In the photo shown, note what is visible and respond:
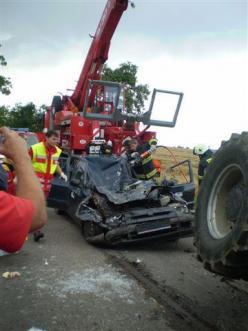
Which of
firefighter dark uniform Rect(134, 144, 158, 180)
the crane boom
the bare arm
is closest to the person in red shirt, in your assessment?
the bare arm

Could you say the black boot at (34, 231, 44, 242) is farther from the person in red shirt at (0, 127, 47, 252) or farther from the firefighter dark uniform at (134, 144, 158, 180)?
the person in red shirt at (0, 127, 47, 252)

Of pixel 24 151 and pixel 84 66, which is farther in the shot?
pixel 84 66

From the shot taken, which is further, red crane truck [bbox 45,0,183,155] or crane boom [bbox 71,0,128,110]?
crane boom [bbox 71,0,128,110]

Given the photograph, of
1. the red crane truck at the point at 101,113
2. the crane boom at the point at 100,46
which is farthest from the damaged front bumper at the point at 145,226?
the crane boom at the point at 100,46

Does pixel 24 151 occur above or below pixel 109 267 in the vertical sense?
above

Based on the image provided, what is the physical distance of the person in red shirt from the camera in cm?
158

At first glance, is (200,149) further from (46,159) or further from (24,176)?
(24,176)

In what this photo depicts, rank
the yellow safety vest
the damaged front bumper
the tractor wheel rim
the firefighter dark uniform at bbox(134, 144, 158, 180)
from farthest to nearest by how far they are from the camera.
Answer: the firefighter dark uniform at bbox(134, 144, 158, 180), the yellow safety vest, the damaged front bumper, the tractor wheel rim

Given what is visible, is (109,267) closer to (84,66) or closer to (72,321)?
(72,321)

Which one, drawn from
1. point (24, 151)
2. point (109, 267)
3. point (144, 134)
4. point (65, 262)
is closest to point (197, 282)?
point (109, 267)

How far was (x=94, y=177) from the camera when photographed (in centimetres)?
722

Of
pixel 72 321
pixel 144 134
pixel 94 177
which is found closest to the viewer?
pixel 72 321

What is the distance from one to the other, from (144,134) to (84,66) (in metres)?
2.97

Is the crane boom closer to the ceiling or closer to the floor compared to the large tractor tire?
closer to the ceiling
